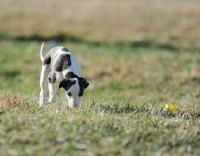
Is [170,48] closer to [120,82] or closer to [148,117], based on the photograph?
[120,82]

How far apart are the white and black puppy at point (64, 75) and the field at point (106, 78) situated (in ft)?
0.73

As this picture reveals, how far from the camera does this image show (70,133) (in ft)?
20.4

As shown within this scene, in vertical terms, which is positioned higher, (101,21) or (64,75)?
(101,21)

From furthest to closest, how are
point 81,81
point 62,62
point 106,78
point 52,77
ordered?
1. point 106,78
2. point 52,77
3. point 62,62
4. point 81,81

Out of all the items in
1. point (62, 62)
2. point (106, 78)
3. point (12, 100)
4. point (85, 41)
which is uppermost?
point (85, 41)

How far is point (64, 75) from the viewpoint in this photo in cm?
821

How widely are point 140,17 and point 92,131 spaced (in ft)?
81.6

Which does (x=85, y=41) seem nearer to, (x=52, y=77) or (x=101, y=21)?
(x=101, y=21)

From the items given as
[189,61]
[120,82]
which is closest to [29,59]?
[120,82]

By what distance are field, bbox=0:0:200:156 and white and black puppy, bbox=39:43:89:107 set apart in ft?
0.73

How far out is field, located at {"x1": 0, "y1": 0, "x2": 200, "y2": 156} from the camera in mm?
6117

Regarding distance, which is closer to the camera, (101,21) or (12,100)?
(12,100)

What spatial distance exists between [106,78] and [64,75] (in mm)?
8857

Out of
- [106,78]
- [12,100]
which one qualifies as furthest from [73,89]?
[106,78]
